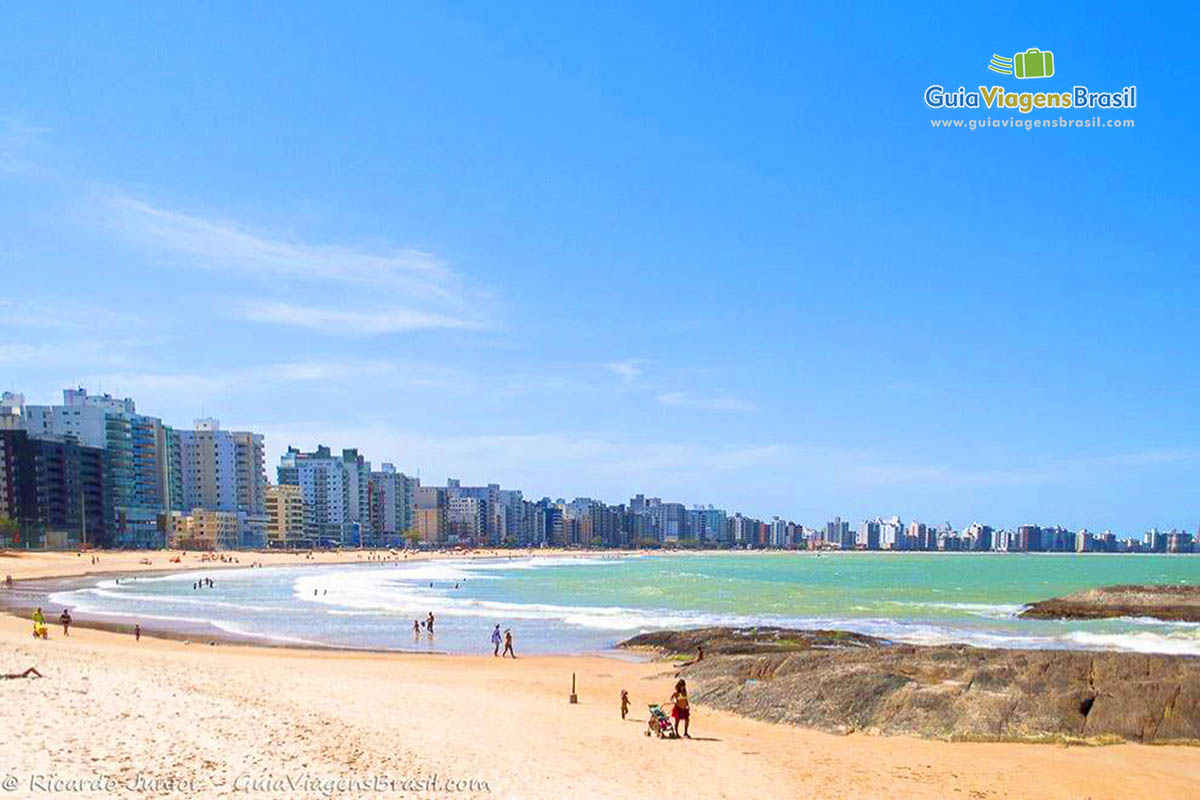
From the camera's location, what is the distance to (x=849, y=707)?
2072 cm

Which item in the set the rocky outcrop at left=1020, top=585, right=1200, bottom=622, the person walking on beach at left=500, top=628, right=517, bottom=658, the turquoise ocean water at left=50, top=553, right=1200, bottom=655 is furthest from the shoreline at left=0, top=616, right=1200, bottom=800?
the rocky outcrop at left=1020, top=585, right=1200, bottom=622

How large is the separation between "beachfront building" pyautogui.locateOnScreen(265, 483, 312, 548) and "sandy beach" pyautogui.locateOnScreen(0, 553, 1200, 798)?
166920mm

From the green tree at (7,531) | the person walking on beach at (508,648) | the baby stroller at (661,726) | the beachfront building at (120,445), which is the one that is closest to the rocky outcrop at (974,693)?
the baby stroller at (661,726)

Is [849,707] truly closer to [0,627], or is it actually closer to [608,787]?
[608,787]

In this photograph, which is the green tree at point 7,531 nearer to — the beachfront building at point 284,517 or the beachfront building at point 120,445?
the beachfront building at point 120,445

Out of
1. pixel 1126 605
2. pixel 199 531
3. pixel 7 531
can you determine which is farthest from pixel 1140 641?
pixel 199 531

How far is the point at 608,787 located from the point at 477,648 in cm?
2278

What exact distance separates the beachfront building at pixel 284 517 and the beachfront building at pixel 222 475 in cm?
258

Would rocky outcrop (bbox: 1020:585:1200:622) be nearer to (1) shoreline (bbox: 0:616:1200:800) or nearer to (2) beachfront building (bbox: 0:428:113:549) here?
(1) shoreline (bbox: 0:616:1200:800)

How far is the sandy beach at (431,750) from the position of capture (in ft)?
40.8

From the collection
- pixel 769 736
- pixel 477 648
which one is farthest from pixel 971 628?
pixel 769 736

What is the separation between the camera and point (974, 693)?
68.2 ft

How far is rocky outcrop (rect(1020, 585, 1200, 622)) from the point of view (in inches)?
1858

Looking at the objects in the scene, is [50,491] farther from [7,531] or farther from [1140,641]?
[1140,641]
